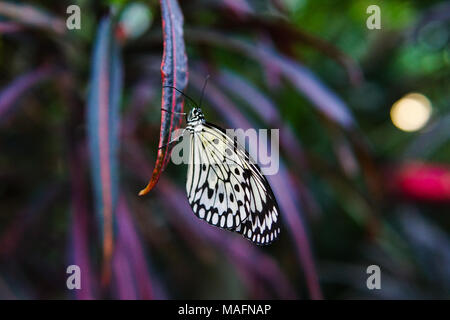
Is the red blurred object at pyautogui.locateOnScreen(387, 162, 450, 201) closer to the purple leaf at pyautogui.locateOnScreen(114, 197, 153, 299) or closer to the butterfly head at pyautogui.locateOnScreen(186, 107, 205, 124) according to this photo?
the purple leaf at pyautogui.locateOnScreen(114, 197, 153, 299)

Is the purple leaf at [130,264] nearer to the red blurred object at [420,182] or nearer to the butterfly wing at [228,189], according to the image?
the butterfly wing at [228,189]

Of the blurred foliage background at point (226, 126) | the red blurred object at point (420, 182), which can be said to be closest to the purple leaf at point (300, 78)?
the blurred foliage background at point (226, 126)

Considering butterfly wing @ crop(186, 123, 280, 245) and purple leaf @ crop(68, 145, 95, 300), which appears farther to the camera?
purple leaf @ crop(68, 145, 95, 300)

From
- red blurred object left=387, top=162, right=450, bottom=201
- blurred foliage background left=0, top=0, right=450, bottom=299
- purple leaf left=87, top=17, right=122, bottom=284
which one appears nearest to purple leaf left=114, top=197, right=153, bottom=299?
blurred foliage background left=0, top=0, right=450, bottom=299

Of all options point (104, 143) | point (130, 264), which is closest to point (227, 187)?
point (104, 143)

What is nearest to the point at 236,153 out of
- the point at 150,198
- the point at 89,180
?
the point at 89,180

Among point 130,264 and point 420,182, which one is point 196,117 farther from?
point 420,182
